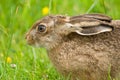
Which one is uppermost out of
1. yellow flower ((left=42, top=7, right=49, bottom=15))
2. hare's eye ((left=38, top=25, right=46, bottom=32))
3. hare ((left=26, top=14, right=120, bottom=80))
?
yellow flower ((left=42, top=7, right=49, bottom=15))

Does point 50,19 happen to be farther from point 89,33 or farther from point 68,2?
point 68,2

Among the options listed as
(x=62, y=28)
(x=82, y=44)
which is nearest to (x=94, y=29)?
(x=82, y=44)

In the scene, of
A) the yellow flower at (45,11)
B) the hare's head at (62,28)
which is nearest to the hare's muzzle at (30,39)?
the hare's head at (62,28)

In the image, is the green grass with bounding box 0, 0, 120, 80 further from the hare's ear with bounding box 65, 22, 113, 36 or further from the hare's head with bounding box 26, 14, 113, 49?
the hare's ear with bounding box 65, 22, 113, 36

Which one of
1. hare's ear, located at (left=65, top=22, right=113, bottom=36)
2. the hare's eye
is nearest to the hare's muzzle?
the hare's eye

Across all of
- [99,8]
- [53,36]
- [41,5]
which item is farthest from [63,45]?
[41,5]

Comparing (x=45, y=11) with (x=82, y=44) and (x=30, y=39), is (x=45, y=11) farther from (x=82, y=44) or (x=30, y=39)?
(x=82, y=44)
